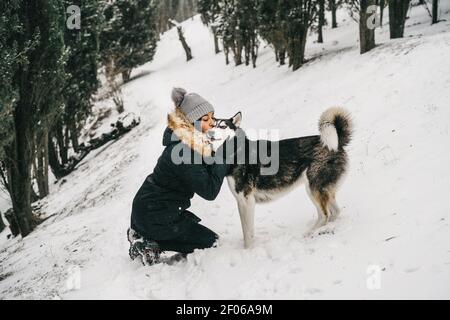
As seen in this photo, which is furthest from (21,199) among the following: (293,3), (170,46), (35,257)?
(170,46)

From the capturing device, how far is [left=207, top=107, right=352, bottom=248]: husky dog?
4.36 m

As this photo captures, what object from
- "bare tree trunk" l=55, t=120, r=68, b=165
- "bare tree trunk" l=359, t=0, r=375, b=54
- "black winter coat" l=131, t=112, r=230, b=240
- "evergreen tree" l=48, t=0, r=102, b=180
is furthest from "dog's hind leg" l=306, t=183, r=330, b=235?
"bare tree trunk" l=55, t=120, r=68, b=165

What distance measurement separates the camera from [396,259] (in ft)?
11.0

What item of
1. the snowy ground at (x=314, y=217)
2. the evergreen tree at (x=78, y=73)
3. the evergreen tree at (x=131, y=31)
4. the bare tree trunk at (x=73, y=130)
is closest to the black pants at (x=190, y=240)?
the snowy ground at (x=314, y=217)

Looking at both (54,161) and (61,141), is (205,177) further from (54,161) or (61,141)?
(54,161)

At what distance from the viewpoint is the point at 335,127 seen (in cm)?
438

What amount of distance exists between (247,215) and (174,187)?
928mm

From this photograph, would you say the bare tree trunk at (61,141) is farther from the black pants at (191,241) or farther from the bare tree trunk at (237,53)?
the bare tree trunk at (237,53)

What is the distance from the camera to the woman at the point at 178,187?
397cm

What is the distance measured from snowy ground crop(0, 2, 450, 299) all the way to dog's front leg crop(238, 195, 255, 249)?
0.42ft

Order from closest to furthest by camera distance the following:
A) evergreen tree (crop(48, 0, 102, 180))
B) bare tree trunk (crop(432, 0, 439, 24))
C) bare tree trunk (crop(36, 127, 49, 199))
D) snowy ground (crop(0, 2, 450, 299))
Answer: snowy ground (crop(0, 2, 450, 299)), bare tree trunk (crop(36, 127, 49, 199)), evergreen tree (crop(48, 0, 102, 180)), bare tree trunk (crop(432, 0, 439, 24))

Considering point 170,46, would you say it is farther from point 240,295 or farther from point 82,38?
point 240,295

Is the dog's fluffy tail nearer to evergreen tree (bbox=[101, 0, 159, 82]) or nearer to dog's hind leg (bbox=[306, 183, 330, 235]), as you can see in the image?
dog's hind leg (bbox=[306, 183, 330, 235])

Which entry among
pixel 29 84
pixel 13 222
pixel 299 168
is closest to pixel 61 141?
pixel 13 222
